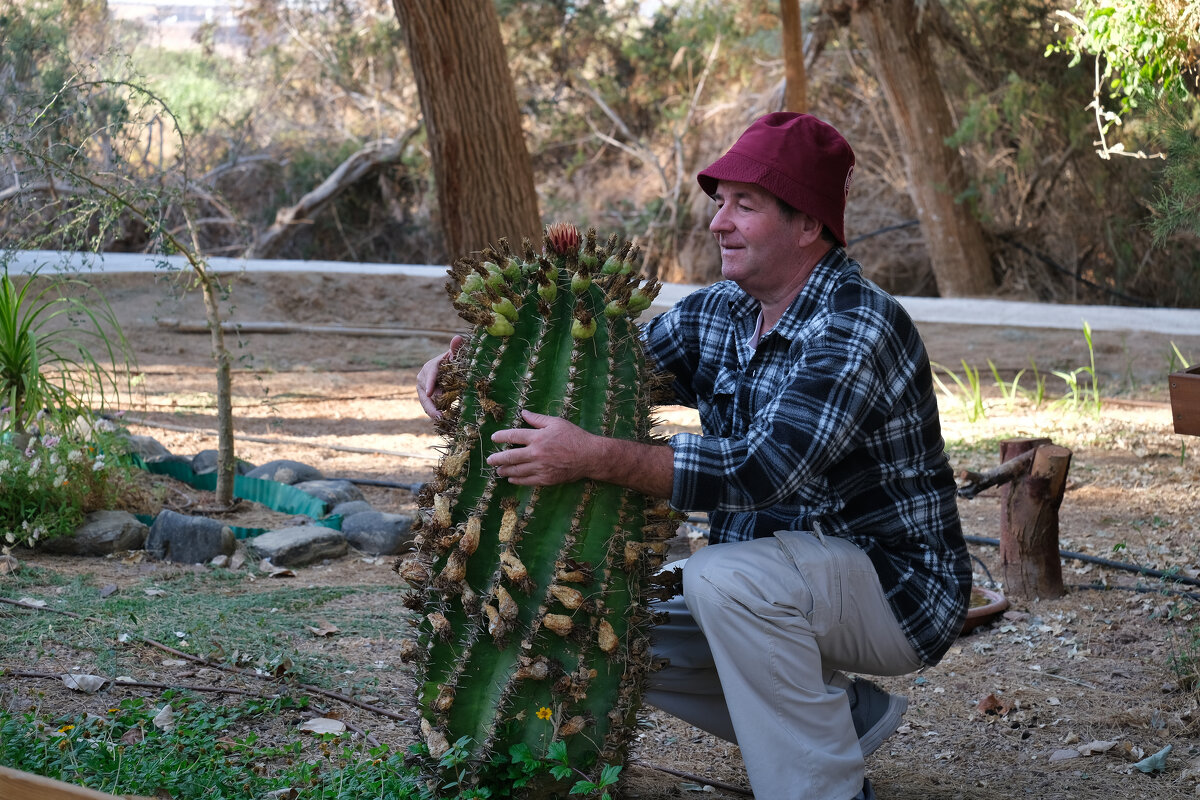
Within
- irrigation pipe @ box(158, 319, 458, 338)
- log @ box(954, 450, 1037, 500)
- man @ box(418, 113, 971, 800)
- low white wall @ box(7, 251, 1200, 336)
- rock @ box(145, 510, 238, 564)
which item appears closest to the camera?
man @ box(418, 113, 971, 800)

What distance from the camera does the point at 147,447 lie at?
203 inches

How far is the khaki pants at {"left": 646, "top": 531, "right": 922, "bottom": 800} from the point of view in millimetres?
2059

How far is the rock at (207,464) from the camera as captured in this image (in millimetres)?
5031

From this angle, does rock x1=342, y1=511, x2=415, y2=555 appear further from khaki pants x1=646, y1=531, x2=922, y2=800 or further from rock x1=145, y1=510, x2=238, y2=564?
khaki pants x1=646, y1=531, x2=922, y2=800

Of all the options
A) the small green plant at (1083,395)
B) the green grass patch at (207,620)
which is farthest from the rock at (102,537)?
the small green plant at (1083,395)

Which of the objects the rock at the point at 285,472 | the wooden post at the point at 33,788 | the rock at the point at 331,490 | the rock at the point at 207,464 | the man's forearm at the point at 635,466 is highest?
the man's forearm at the point at 635,466

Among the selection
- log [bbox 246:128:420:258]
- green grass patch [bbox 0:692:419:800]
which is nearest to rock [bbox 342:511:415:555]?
green grass patch [bbox 0:692:419:800]

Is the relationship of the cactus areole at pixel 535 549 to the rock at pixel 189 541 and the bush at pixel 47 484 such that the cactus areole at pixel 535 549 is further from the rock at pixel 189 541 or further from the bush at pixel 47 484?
the bush at pixel 47 484

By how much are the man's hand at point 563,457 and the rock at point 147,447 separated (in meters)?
3.61

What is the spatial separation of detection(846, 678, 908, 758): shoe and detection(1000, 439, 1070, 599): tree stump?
141 cm

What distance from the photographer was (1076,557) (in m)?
4.02

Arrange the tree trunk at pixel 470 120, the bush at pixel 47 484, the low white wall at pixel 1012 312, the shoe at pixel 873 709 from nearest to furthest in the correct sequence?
the shoe at pixel 873 709
the bush at pixel 47 484
the tree trunk at pixel 470 120
the low white wall at pixel 1012 312

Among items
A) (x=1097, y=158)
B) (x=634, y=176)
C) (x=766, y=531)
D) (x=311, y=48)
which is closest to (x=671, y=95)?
(x=634, y=176)

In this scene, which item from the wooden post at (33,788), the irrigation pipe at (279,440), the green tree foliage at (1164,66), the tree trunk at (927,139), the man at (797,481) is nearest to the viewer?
the wooden post at (33,788)
